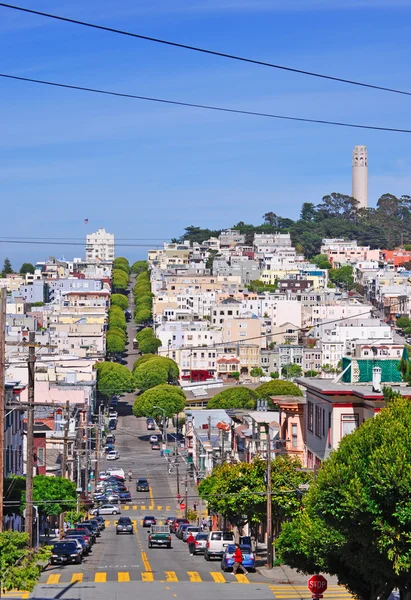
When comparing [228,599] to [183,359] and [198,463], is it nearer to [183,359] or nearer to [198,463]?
[198,463]

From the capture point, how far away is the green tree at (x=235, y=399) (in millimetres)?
143000

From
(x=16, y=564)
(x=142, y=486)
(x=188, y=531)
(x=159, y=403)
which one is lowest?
(x=142, y=486)

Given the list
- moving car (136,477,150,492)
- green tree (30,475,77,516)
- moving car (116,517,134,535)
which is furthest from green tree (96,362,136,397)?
green tree (30,475,77,516)

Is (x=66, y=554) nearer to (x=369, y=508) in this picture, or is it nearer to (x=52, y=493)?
(x=52, y=493)

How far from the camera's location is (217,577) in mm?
41594

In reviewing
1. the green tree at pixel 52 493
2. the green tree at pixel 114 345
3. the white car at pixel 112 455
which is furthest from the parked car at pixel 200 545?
the green tree at pixel 114 345

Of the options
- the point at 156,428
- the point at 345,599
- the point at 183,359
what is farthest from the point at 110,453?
the point at 345,599

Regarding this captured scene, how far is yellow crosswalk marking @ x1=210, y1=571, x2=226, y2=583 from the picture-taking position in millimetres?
40525

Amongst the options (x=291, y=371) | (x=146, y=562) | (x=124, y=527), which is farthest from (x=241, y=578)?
(x=291, y=371)

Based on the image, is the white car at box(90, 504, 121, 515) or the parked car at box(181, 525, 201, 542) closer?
the parked car at box(181, 525, 201, 542)

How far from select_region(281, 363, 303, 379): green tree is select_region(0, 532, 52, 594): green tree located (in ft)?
493

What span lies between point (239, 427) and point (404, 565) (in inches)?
2338

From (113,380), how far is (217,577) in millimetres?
122950

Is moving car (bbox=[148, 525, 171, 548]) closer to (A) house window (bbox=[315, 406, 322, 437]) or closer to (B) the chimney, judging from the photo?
(A) house window (bbox=[315, 406, 322, 437])
